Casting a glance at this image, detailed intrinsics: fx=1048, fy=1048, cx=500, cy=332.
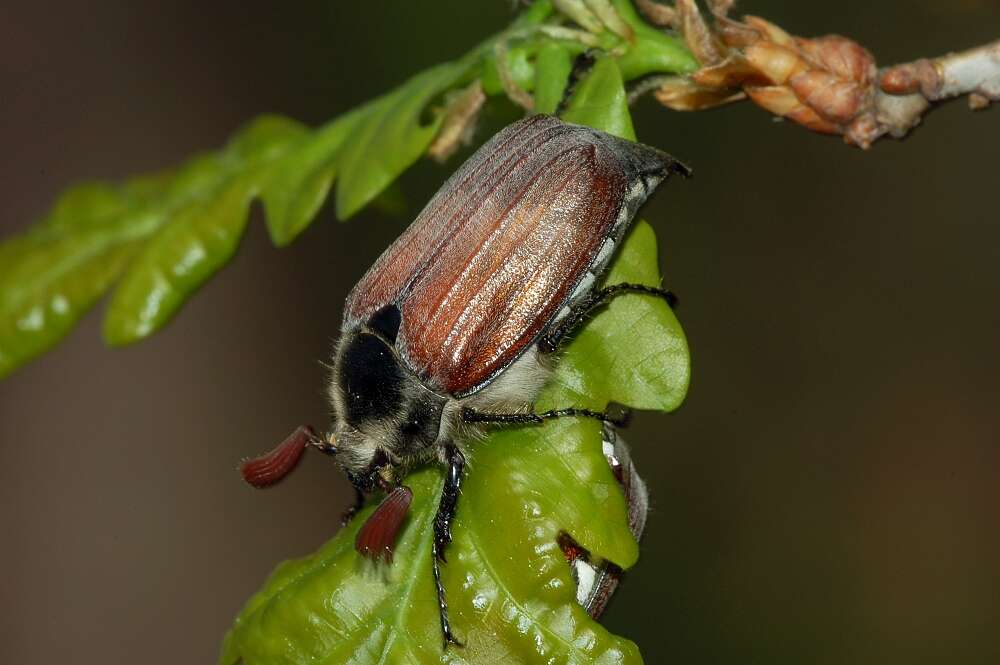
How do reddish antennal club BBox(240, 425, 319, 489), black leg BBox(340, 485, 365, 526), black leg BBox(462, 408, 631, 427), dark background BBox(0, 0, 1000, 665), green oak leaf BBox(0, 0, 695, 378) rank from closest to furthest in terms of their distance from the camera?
black leg BBox(462, 408, 631, 427), green oak leaf BBox(0, 0, 695, 378), reddish antennal club BBox(240, 425, 319, 489), black leg BBox(340, 485, 365, 526), dark background BBox(0, 0, 1000, 665)

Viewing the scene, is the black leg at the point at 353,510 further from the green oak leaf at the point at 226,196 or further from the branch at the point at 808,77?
the branch at the point at 808,77

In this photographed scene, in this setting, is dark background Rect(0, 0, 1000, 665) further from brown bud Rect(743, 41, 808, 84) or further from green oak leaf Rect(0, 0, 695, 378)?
brown bud Rect(743, 41, 808, 84)

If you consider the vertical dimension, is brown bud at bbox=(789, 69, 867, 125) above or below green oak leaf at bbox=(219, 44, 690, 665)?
above

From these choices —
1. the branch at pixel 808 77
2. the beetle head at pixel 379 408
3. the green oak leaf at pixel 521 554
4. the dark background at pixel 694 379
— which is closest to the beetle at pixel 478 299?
the beetle head at pixel 379 408

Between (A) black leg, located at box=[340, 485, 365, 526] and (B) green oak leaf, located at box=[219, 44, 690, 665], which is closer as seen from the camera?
(B) green oak leaf, located at box=[219, 44, 690, 665]

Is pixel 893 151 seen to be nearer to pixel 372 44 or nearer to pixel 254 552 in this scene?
pixel 372 44

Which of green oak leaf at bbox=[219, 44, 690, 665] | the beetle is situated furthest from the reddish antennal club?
green oak leaf at bbox=[219, 44, 690, 665]

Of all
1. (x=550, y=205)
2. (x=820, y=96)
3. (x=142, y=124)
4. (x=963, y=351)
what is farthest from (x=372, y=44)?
(x=820, y=96)
